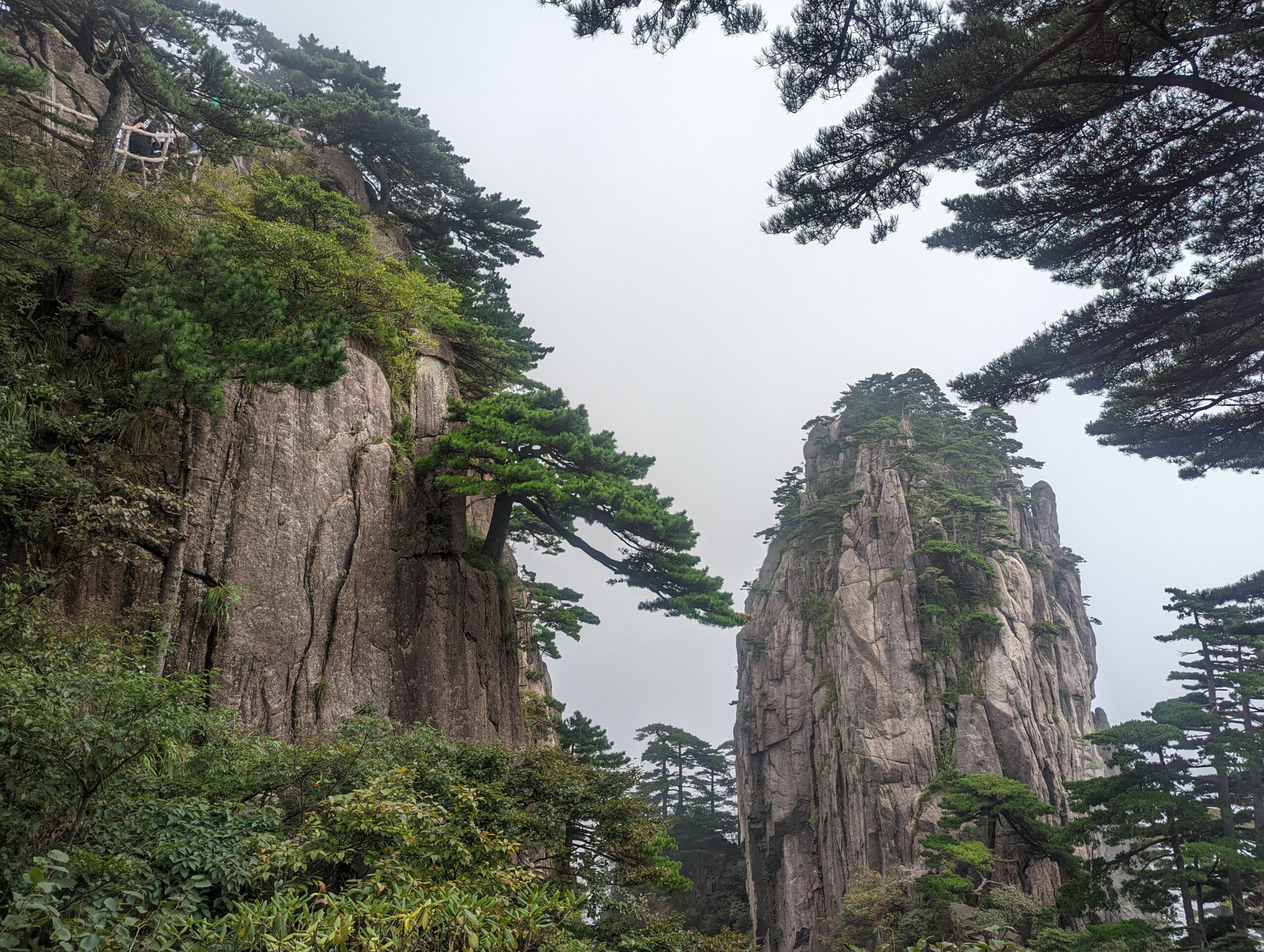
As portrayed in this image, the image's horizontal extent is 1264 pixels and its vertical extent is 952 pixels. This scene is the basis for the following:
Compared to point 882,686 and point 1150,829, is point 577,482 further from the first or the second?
point 882,686

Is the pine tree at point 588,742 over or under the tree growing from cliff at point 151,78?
under

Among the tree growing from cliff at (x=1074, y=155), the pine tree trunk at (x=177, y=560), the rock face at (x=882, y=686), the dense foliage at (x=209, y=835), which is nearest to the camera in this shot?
Answer: the dense foliage at (x=209, y=835)

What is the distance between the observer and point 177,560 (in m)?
8.16

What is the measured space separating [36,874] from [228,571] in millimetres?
7229

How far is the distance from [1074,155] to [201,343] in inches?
355

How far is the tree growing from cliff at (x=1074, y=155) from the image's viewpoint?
5117 mm

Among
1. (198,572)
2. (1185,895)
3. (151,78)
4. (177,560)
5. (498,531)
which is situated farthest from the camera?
(1185,895)

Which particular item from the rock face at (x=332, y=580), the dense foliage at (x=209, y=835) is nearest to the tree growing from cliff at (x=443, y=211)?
the rock face at (x=332, y=580)

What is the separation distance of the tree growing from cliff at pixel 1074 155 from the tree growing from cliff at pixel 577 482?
214 inches

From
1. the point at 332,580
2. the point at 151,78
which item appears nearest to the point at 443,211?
the point at 151,78

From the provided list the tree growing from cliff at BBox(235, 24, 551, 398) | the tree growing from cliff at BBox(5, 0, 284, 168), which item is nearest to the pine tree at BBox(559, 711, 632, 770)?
the tree growing from cliff at BBox(235, 24, 551, 398)

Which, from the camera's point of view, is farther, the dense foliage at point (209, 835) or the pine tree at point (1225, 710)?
the pine tree at point (1225, 710)

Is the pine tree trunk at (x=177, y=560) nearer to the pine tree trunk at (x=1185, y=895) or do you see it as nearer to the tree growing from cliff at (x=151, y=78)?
the tree growing from cliff at (x=151, y=78)

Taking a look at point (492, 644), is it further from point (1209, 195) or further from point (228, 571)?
point (1209, 195)
